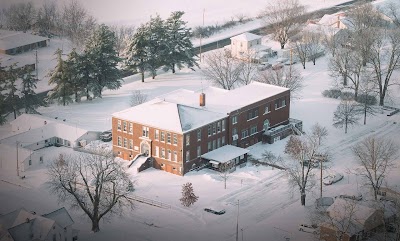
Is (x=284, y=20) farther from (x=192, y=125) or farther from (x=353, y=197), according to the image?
(x=353, y=197)

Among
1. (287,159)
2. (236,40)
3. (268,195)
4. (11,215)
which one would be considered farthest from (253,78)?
(11,215)

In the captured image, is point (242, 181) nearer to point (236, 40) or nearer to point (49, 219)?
point (49, 219)

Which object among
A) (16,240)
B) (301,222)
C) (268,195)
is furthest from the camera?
(268,195)

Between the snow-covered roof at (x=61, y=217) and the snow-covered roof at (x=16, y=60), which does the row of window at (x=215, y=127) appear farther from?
the snow-covered roof at (x=16, y=60)

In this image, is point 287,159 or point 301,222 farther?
point 287,159

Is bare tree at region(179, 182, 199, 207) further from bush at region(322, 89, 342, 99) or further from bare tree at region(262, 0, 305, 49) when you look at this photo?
bare tree at region(262, 0, 305, 49)

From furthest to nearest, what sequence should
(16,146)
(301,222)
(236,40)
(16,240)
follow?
(236,40), (16,146), (301,222), (16,240)

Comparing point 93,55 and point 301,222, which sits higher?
point 93,55
